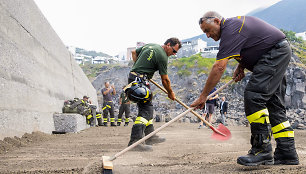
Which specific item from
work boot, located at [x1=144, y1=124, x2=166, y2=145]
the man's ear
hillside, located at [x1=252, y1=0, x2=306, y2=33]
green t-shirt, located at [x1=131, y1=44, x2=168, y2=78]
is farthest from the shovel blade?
hillside, located at [x1=252, y1=0, x2=306, y2=33]

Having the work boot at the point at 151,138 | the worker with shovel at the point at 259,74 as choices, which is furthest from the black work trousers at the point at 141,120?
the worker with shovel at the point at 259,74

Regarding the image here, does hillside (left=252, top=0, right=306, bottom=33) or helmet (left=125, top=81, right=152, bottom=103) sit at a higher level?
hillside (left=252, top=0, right=306, bottom=33)

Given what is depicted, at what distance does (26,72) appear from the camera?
4938 mm

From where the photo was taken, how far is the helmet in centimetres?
334

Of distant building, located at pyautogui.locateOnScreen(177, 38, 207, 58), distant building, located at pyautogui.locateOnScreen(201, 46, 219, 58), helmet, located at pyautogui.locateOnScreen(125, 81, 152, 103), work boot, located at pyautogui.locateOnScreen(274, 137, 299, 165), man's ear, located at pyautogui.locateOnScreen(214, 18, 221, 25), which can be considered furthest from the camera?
distant building, located at pyautogui.locateOnScreen(177, 38, 207, 58)

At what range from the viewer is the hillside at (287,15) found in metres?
136

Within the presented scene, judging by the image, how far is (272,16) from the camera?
165000 mm

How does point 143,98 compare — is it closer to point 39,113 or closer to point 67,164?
point 67,164

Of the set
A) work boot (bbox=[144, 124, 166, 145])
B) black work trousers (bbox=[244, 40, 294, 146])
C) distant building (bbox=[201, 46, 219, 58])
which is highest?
distant building (bbox=[201, 46, 219, 58])

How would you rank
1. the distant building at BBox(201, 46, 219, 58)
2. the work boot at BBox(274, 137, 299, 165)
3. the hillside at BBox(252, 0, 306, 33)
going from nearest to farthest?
the work boot at BBox(274, 137, 299, 165) → the distant building at BBox(201, 46, 219, 58) → the hillside at BBox(252, 0, 306, 33)

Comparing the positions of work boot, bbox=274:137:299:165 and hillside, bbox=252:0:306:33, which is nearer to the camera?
work boot, bbox=274:137:299:165

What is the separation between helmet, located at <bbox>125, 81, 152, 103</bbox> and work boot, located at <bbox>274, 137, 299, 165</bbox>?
1690mm

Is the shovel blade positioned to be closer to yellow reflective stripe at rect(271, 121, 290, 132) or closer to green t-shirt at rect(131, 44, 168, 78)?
green t-shirt at rect(131, 44, 168, 78)

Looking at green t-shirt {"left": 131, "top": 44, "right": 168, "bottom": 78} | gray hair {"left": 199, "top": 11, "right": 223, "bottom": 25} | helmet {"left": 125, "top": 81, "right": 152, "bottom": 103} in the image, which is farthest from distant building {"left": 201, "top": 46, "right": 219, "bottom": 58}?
gray hair {"left": 199, "top": 11, "right": 223, "bottom": 25}
